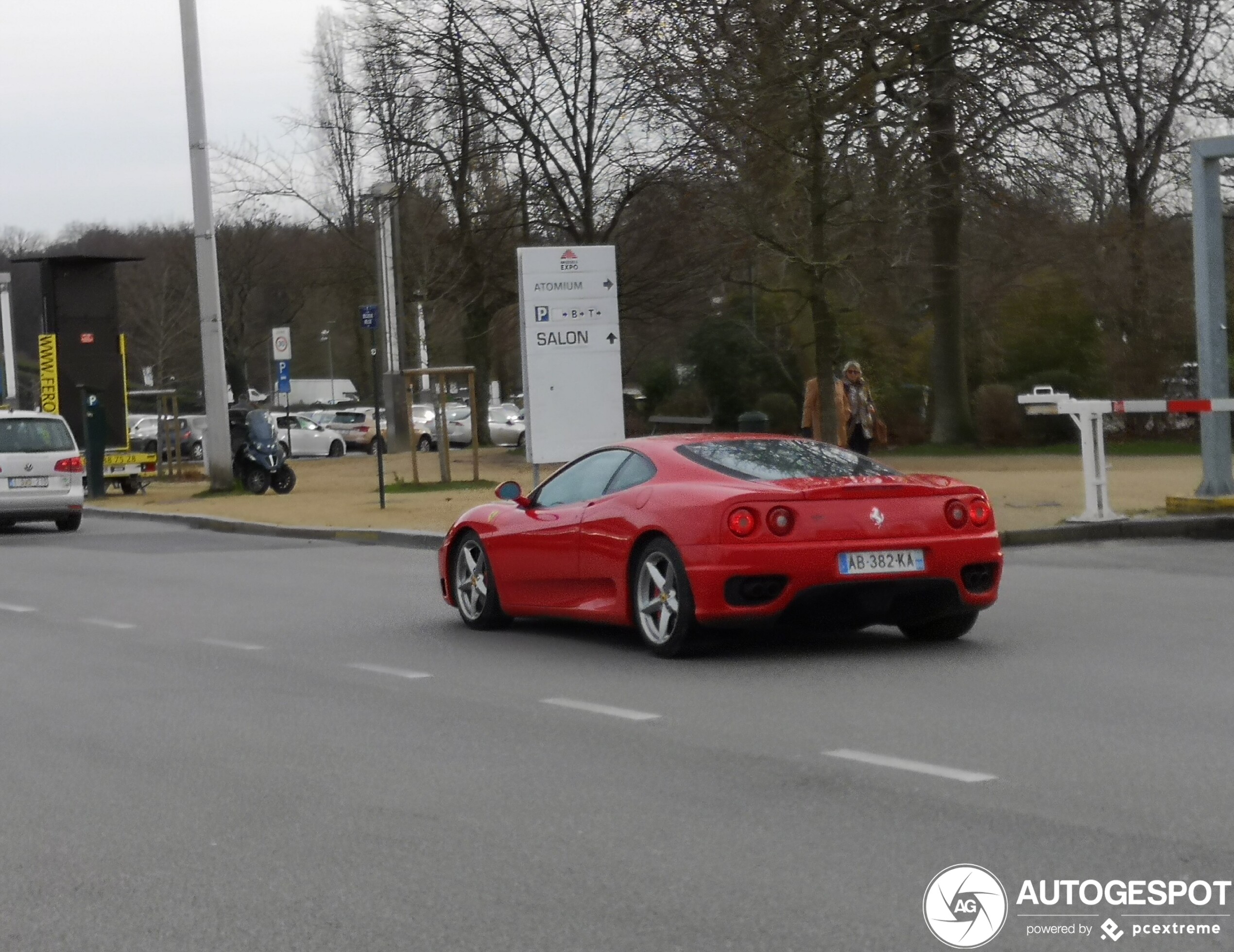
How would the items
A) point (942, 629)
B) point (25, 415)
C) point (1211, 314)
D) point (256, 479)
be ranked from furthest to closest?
point (256, 479), point (25, 415), point (1211, 314), point (942, 629)

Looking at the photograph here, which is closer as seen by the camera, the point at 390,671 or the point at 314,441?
the point at 390,671

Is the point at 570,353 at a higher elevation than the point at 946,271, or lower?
lower

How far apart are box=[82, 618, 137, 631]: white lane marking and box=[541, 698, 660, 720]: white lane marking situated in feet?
16.7

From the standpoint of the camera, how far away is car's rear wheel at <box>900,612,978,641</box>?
1118 cm

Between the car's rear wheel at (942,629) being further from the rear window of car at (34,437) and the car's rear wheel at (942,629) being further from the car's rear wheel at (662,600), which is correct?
the rear window of car at (34,437)

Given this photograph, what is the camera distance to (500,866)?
5.93 meters

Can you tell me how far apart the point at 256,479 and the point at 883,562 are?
23618 mm

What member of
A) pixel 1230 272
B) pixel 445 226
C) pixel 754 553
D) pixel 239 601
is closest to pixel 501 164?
pixel 445 226

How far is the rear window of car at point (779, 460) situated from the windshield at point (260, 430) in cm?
2188

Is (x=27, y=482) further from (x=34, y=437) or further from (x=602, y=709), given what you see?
(x=602, y=709)

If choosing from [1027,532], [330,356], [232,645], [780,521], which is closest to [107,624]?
[232,645]

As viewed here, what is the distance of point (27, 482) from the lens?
83.4 feet

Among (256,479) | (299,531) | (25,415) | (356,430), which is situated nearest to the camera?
(299,531)

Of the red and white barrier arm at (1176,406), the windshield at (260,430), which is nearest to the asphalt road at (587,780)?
the red and white barrier arm at (1176,406)
